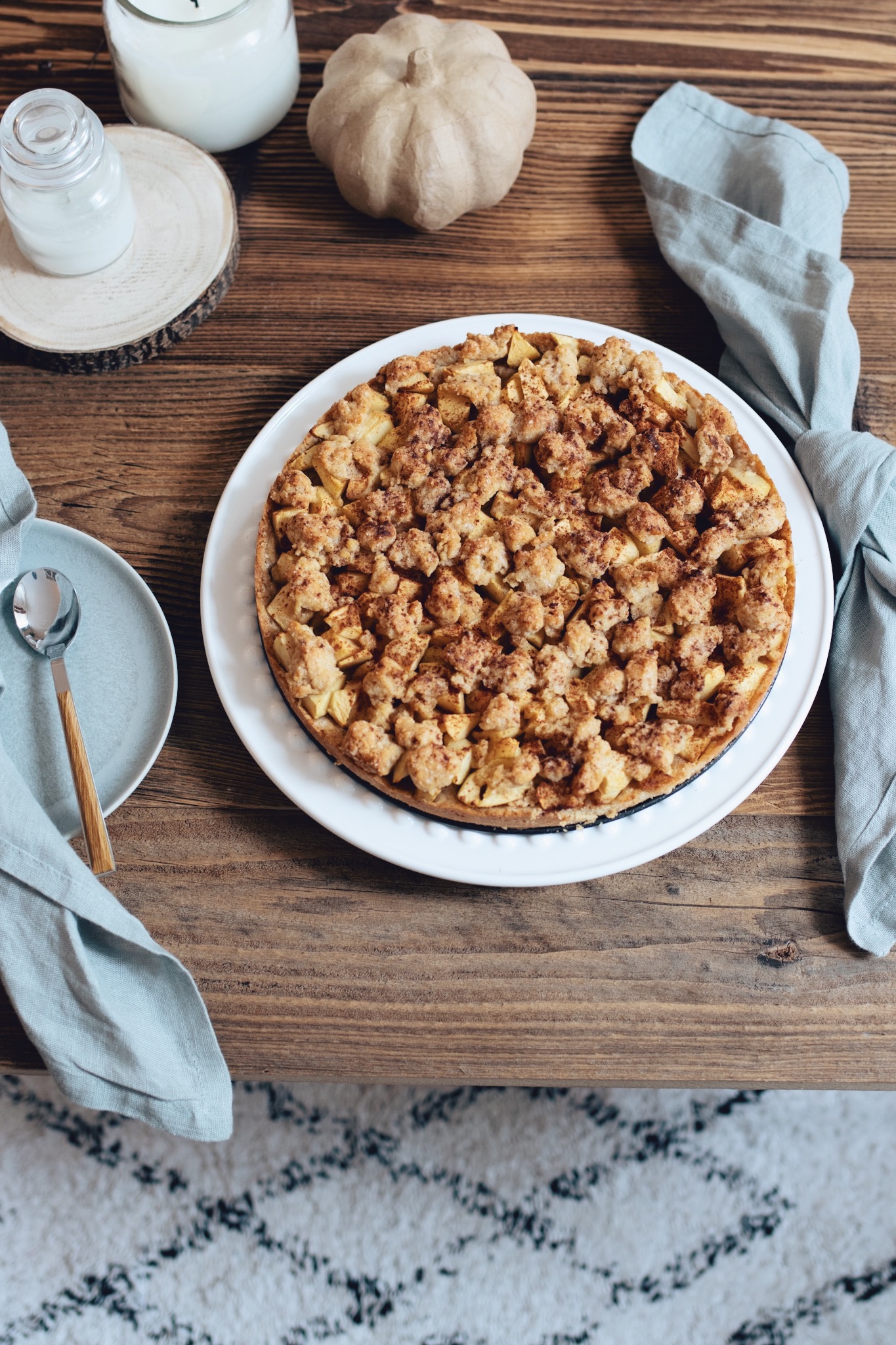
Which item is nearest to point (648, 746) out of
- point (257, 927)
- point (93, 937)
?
point (257, 927)

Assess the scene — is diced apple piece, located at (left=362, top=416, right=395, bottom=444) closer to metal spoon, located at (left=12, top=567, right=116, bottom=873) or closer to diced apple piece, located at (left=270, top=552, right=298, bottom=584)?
diced apple piece, located at (left=270, top=552, right=298, bottom=584)

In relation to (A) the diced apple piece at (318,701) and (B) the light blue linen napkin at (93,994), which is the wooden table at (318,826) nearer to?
(B) the light blue linen napkin at (93,994)

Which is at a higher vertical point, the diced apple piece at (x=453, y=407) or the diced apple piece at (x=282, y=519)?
the diced apple piece at (x=453, y=407)

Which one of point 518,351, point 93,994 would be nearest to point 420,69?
point 518,351

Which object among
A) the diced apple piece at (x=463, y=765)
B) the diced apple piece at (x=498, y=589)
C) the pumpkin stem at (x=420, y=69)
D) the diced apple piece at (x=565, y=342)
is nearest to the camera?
the diced apple piece at (x=463, y=765)

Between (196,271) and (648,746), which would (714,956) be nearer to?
(648,746)

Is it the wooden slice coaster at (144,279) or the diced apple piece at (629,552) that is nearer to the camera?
the diced apple piece at (629,552)

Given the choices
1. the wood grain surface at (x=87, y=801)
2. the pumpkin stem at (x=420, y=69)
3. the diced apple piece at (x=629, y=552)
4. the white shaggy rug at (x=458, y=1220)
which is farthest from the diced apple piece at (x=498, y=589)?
the white shaggy rug at (x=458, y=1220)

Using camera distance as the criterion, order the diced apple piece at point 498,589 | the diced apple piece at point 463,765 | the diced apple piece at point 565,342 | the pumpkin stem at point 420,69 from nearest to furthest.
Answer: the diced apple piece at point 463,765
the diced apple piece at point 498,589
the diced apple piece at point 565,342
the pumpkin stem at point 420,69
